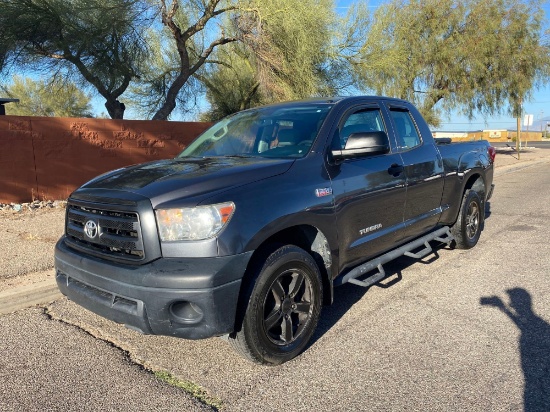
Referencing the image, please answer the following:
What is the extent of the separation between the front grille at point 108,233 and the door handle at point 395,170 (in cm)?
241

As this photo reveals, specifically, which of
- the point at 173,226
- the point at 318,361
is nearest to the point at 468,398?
the point at 318,361

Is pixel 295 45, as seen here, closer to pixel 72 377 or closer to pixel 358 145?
pixel 358 145

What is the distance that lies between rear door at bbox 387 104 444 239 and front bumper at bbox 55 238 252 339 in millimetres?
2341

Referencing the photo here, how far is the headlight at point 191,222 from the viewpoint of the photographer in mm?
2871

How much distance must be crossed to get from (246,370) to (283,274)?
73cm

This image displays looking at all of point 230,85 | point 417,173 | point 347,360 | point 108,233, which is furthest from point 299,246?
point 230,85

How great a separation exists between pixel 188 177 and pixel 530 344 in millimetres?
2821

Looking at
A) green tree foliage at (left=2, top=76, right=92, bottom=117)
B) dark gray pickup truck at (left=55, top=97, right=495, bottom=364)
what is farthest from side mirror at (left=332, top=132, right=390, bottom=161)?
green tree foliage at (left=2, top=76, right=92, bottom=117)

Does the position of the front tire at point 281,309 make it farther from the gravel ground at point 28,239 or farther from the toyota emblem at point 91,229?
the gravel ground at point 28,239

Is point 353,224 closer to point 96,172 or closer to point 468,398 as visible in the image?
point 468,398

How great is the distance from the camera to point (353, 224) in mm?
3852

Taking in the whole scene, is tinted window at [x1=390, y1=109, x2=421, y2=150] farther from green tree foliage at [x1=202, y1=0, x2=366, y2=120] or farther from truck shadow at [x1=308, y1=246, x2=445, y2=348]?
green tree foliage at [x1=202, y1=0, x2=366, y2=120]

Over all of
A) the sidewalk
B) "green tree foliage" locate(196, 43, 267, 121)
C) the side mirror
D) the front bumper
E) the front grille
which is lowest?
the sidewalk

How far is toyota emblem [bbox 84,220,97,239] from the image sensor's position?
322 cm
